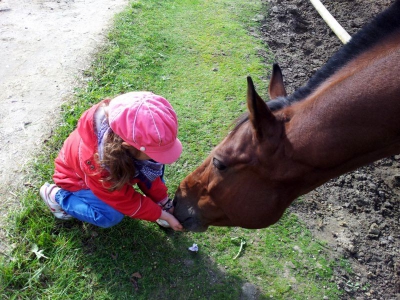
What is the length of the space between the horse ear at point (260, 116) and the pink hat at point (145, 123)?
55 centimetres

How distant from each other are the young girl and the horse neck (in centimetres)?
83

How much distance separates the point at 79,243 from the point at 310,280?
1889mm

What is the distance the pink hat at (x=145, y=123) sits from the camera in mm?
2420

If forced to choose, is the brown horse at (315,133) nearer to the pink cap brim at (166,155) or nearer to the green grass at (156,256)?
the pink cap brim at (166,155)

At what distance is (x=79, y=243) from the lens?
308cm

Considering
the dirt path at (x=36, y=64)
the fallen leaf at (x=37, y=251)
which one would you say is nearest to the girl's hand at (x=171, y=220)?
the fallen leaf at (x=37, y=251)

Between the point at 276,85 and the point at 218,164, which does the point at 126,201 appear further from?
the point at 276,85

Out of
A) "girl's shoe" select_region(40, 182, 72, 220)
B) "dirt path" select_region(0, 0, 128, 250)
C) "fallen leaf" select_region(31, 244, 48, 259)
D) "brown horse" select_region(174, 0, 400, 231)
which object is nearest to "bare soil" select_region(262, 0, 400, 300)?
"brown horse" select_region(174, 0, 400, 231)

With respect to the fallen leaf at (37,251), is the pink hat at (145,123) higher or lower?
higher

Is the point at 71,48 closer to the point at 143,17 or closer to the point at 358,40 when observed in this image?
the point at 143,17

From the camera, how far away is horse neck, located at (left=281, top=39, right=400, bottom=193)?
7.10ft

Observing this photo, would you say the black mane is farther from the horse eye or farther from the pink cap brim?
the pink cap brim

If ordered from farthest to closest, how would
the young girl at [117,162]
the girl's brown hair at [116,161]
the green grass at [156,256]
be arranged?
the green grass at [156,256]
the girl's brown hair at [116,161]
the young girl at [117,162]

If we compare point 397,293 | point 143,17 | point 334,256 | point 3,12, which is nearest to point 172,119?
point 334,256
